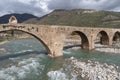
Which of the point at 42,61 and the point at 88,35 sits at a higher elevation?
the point at 88,35

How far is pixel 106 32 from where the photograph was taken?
203 feet

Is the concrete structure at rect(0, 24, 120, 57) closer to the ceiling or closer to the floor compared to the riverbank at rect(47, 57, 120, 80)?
closer to the ceiling

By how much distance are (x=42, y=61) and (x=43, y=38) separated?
192 inches

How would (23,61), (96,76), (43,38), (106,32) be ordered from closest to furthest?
(96,76) → (23,61) → (43,38) → (106,32)

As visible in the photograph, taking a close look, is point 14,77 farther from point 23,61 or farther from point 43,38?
point 43,38

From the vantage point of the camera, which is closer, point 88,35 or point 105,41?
point 88,35

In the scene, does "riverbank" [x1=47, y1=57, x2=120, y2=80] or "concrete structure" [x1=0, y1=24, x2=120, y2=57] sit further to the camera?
"concrete structure" [x1=0, y1=24, x2=120, y2=57]

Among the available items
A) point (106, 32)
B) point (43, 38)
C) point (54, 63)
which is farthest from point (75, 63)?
point (106, 32)

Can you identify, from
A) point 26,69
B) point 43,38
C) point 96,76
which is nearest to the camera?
point 96,76

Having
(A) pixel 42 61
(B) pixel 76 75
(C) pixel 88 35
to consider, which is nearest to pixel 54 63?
(A) pixel 42 61

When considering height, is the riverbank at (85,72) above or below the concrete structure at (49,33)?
below

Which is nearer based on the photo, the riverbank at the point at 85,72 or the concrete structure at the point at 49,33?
the riverbank at the point at 85,72

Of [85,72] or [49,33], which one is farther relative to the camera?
[49,33]

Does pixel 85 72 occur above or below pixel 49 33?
below
